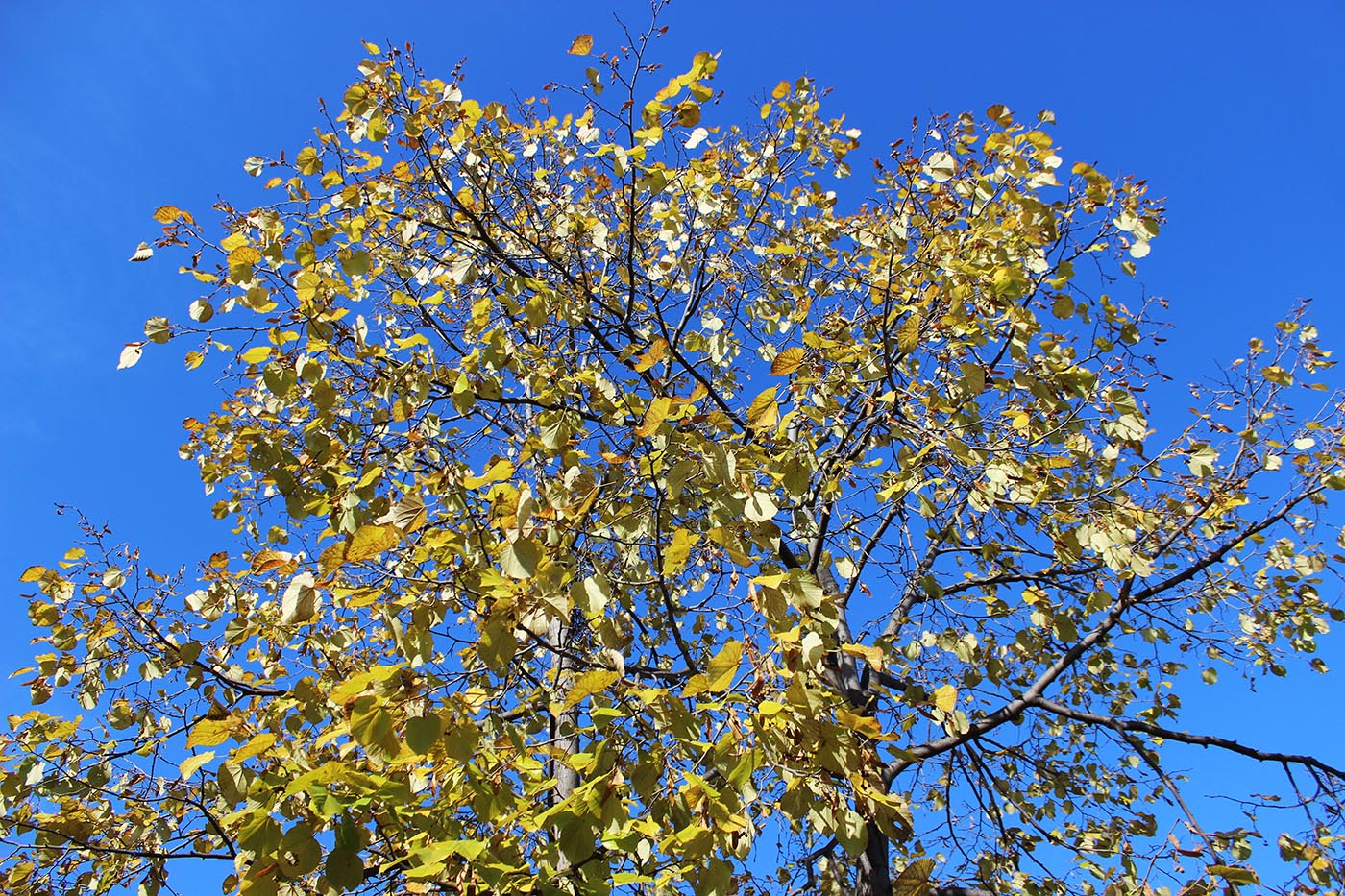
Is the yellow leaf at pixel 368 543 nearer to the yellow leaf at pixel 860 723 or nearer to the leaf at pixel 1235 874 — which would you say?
the yellow leaf at pixel 860 723

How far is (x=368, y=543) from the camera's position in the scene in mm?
2172

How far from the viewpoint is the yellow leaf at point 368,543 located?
7.07 feet

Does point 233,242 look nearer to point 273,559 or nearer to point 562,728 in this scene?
point 273,559

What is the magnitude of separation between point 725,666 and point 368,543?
43.8 inches

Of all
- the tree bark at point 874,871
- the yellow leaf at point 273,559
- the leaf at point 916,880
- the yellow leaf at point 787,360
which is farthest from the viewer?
the tree bark at point 874,871

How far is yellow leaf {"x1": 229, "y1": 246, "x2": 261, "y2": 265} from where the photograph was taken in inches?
117

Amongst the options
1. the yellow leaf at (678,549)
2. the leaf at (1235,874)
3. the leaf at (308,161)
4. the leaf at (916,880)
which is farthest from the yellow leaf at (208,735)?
the leaf at (1235,874)

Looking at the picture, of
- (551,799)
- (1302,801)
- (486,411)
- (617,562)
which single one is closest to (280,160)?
(486,411)

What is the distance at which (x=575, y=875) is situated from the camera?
2.32 m

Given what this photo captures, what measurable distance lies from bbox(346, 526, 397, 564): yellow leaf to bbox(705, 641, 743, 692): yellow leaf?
1.02m

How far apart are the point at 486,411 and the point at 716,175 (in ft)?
7.19

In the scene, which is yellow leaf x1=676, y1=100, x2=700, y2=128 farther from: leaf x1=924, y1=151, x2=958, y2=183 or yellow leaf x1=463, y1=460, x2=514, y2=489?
yellow leaf x1=463, y1=460, x2=514, y2=489

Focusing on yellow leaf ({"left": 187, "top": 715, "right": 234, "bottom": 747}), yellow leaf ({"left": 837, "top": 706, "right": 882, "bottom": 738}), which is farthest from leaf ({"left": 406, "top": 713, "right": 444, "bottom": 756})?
yellow leaf ({"left": 837, "top": 706, "right": 882, "bottom": 738})

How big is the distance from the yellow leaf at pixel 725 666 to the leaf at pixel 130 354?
3.06m
